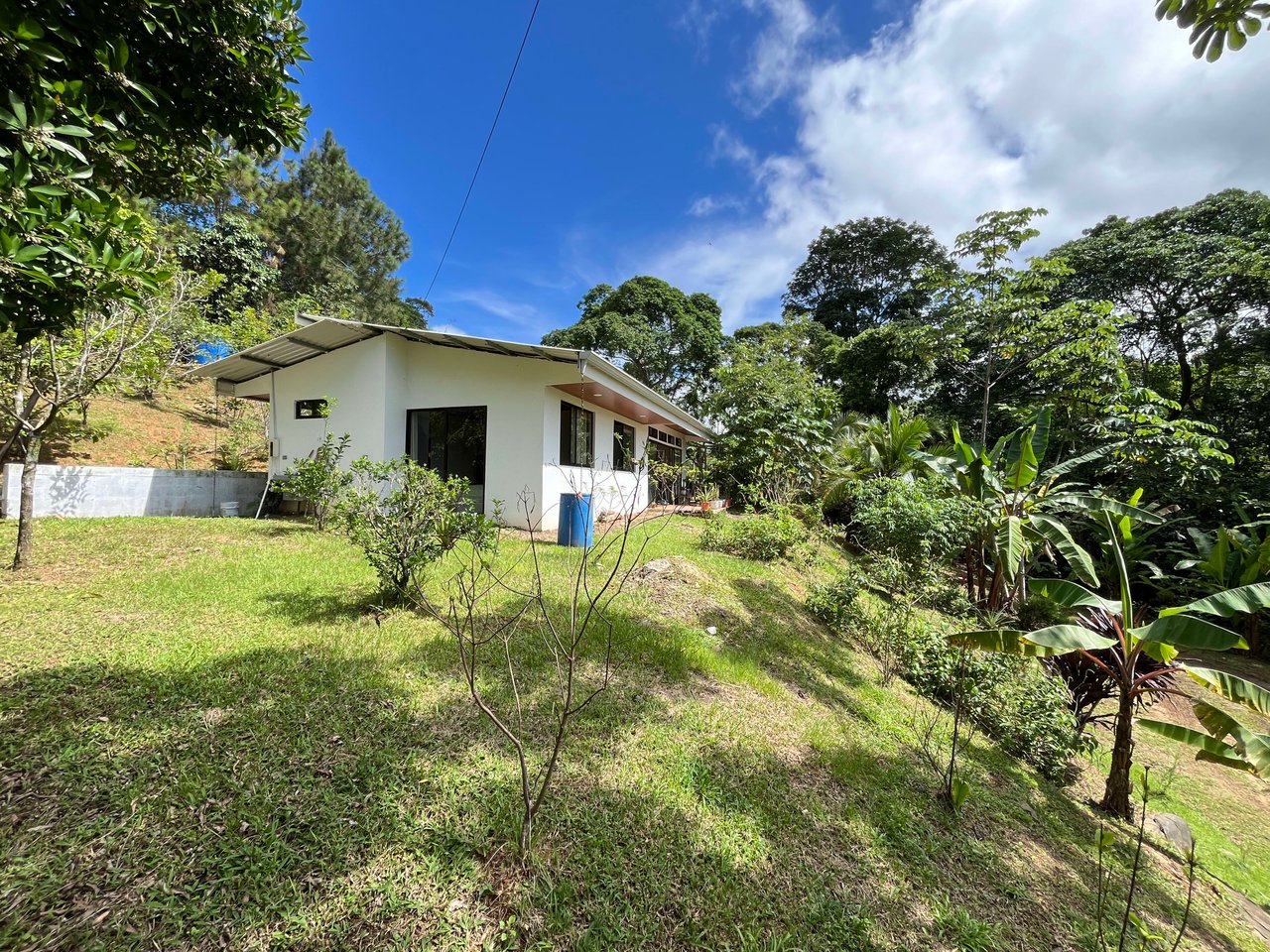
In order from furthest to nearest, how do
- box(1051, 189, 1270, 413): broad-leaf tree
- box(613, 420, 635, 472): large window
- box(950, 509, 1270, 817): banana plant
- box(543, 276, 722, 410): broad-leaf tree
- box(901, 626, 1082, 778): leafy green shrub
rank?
box(543, 276, 722, 410): broad-leaf tree < box(613, 420, 635, 472): large window < box(1051, 189, 1270, 413): broad-leaf tree < box(901, 626, 1082, 778): leafy green shrub < box(950, 509, 1270, 817): banana plant

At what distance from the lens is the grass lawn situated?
1.77m

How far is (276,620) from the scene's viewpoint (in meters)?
4.07

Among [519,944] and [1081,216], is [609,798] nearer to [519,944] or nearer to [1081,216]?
[519,944]

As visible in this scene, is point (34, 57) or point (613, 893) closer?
point (34, 57)

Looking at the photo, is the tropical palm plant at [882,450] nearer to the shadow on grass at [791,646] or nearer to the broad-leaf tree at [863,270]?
the shadow on grass at [791,646]

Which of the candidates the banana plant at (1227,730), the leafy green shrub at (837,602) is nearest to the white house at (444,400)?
the leafy green shrub at (837,602)

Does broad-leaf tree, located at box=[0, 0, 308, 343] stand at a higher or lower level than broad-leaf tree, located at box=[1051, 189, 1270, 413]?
lower

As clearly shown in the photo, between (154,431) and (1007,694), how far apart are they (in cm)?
2067

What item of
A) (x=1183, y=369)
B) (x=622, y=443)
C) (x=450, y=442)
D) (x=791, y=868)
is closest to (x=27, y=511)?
(x=450, y=442)

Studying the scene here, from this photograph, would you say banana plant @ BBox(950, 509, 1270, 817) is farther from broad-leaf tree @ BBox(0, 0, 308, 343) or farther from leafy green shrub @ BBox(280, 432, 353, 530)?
leafy green shrub @ BBox(280, 432, 353, 530)

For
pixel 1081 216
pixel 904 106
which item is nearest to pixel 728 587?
pixel 904 106

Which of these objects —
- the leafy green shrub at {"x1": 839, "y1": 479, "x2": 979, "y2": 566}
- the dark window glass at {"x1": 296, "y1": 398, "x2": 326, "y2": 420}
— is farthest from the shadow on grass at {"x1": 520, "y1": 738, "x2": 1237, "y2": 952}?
the dark window glass at {"x1": 296, "y1": 398, "x2": 326, "y2": 420}

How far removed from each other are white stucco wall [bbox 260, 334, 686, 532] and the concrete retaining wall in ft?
6.11

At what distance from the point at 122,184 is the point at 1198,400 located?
77.5ft
